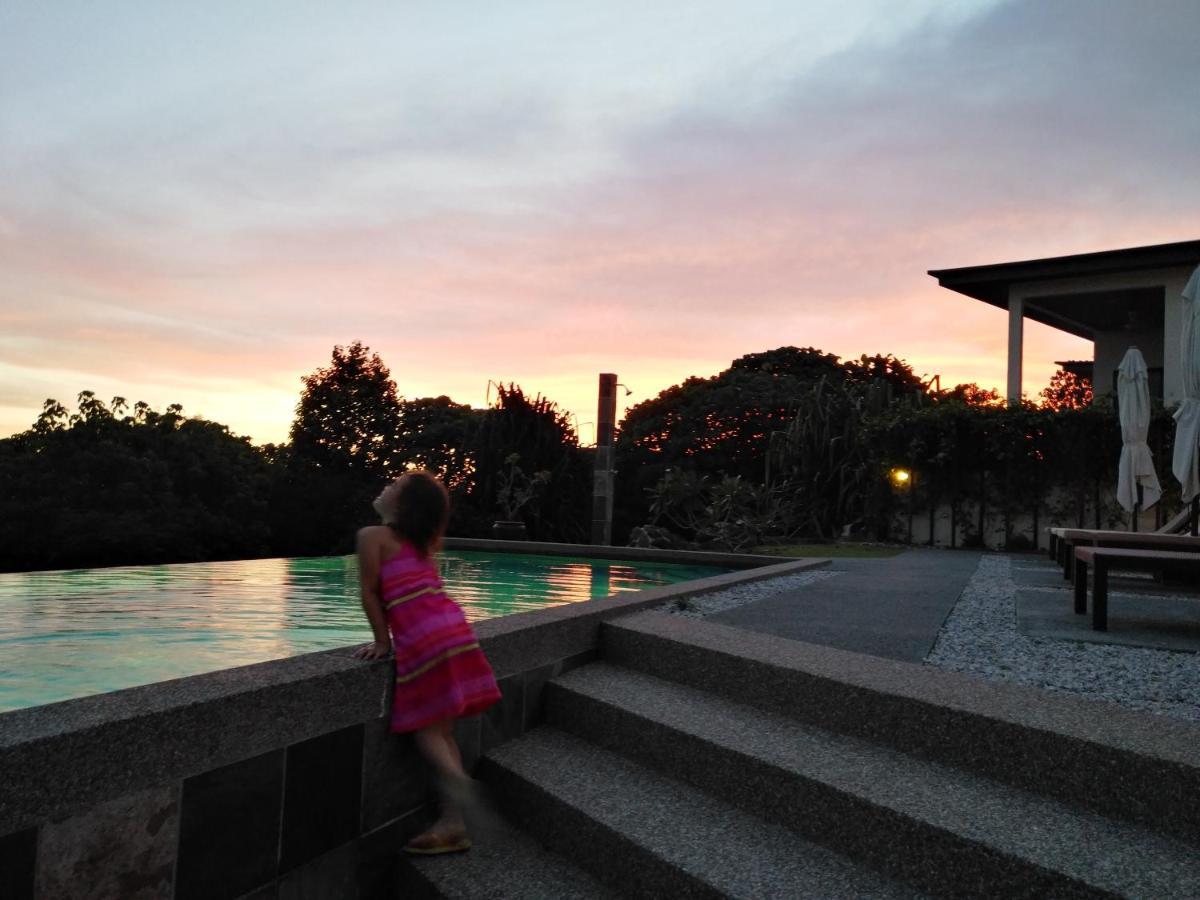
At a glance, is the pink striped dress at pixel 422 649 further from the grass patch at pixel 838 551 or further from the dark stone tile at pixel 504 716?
the grass patch at pixel 838 551

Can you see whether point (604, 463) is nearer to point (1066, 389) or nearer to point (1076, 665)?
point (1076, 665)

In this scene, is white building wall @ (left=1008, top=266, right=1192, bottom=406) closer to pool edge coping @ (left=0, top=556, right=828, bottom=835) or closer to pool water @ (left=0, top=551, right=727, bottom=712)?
pool water @ (left=0, top=551, right=727, bottom=712)

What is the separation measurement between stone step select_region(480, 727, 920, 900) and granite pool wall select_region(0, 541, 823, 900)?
0.30m

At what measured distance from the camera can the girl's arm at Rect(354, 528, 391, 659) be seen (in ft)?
9.37

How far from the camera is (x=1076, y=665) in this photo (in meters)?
4.22

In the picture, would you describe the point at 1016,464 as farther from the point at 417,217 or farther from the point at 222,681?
the point at 222,681

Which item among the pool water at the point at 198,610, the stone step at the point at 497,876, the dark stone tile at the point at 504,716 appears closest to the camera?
the stone step at the point at 497,876

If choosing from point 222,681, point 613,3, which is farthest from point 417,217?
point 222,681

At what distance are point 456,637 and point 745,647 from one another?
151 cm

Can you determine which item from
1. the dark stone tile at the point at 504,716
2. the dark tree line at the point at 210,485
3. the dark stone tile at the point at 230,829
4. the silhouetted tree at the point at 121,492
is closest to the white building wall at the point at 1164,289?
the dark tree line at the point at 210,485

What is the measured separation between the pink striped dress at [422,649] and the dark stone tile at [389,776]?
70mm

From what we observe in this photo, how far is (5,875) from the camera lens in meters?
1.85

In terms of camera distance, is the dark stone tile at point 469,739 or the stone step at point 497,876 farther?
the dark stone tile at point 469,739

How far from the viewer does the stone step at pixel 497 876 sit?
2.65m
